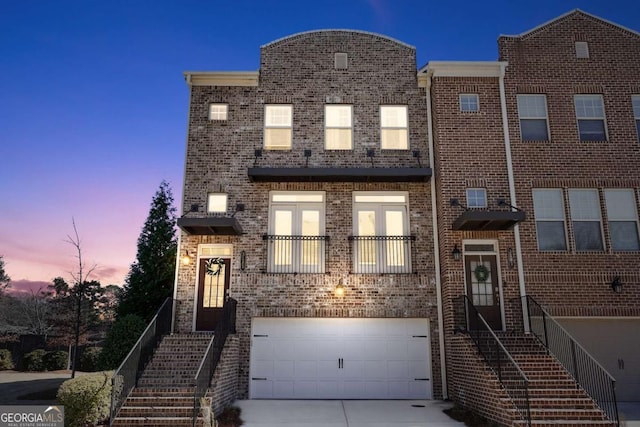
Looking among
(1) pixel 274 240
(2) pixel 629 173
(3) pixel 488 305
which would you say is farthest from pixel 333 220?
(2) pixel 629 173

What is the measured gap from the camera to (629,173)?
12336 mm

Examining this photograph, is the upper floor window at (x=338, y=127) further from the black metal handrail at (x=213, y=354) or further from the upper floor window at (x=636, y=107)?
the upper floor window at (x=636, y=107)

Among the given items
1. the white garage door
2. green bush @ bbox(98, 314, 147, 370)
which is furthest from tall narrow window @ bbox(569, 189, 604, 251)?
green bush @ bbox(98, 314, 147, 370)

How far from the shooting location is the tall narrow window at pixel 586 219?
39.2 feet

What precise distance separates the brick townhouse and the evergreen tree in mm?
5980

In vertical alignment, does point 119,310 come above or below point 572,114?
below

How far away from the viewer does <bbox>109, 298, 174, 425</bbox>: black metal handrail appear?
8472 mm

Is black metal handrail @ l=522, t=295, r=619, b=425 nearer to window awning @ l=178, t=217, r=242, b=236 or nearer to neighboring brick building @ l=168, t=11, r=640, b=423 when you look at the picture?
neighboring brick building @ l=168, t=11, r=640, b=423

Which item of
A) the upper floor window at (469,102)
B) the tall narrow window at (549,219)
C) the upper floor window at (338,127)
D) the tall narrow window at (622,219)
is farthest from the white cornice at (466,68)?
the tall narrow window at (622,219)

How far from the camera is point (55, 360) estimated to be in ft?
67.3

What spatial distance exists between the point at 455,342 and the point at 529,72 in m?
7.64

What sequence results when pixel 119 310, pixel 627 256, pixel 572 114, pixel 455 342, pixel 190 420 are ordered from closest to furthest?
pixel 190 420, pixel 455 342, pixel 627 256, pixel 572 114, pixel 119 310

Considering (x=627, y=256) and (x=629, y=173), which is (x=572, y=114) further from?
(x=627, y=256)

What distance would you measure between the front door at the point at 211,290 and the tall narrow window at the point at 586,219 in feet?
29.6
